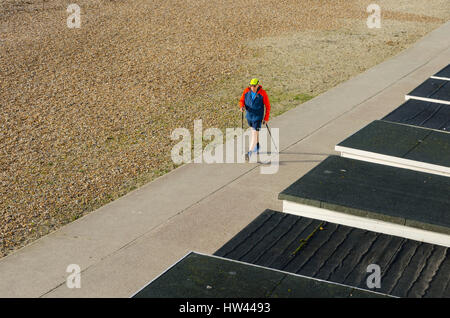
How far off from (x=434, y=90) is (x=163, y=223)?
24.3 feet

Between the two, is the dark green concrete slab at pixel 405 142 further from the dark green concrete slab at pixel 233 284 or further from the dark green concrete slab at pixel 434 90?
the dark green concrete slab at pixel 233 284

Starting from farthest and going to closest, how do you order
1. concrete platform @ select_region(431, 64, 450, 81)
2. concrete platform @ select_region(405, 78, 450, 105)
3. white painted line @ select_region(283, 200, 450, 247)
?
concrete platform @ select_region(431, 64, 450, 81) < concrete platform @ select_region(405, 78, 450, 105) < white painted line @ select_region(283, 200, 450, 247)

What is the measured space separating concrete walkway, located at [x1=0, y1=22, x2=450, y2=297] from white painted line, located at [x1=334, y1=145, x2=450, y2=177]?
1.43 metres

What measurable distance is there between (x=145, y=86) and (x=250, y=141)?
479cm

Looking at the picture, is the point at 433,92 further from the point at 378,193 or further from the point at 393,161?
the point at 378,193

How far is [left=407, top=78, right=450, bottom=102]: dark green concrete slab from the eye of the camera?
1289 cm

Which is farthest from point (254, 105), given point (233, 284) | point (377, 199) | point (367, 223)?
point (233, 284)

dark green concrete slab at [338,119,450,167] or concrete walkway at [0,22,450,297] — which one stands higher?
dark green concrete slab at [338,119,450,167]

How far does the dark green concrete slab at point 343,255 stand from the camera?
6035mm

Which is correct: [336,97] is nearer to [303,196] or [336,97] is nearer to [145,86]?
[145,86]

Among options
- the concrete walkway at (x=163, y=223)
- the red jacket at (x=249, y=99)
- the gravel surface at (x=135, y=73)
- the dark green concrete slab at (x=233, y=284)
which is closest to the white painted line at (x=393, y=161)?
the concrete walkway at (x=163, y=223)

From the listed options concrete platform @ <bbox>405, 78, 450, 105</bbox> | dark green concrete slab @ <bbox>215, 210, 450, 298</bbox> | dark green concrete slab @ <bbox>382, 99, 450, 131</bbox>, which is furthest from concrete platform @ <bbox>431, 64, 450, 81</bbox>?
dark green concrete slab @ <bbox>215, 210, 450, 298</bbox>

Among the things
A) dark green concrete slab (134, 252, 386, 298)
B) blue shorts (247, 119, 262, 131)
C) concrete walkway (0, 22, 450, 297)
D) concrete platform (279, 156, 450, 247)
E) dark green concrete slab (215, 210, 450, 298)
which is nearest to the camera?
dark green concrete slab (134, 252, 386, 298)

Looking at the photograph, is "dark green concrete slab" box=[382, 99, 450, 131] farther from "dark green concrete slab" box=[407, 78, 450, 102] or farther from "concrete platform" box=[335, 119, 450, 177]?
"concrete platform" box=[335, 119, 450, 177]
